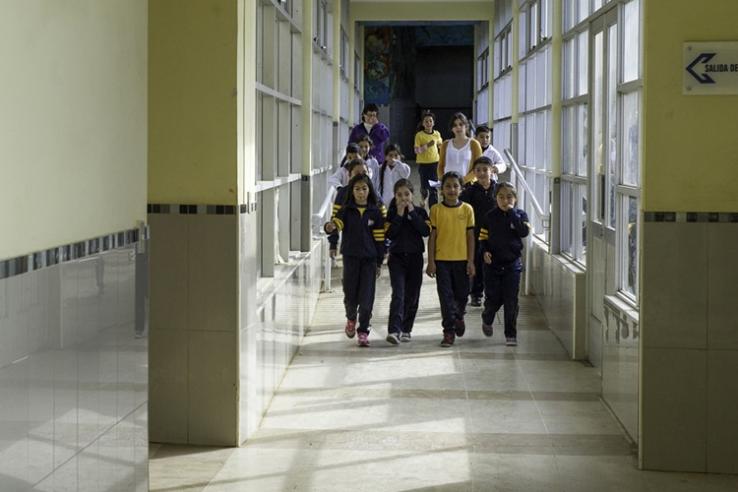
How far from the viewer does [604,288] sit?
6.74 m

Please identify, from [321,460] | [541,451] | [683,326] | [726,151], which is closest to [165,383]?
[321,460]

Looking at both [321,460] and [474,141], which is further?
[474,141]

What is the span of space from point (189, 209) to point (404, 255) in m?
3.16

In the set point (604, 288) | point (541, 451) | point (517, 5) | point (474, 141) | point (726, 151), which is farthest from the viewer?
point (517, 5)

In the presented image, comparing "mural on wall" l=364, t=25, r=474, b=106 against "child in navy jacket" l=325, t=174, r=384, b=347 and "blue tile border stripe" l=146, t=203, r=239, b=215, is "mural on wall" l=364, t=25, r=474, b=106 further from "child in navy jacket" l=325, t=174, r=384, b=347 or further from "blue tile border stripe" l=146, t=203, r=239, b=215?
"blue tile border stripe" l=146, t=203, r=239, b=215

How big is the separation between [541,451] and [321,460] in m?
1.07

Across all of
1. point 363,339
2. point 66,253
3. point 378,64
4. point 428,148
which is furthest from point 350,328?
point 378,64

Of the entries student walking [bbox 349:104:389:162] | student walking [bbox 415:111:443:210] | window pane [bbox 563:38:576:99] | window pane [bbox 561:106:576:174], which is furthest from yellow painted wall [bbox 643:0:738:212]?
student walking [bbox 415:111:443:210]

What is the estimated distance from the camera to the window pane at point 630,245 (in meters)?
5.97

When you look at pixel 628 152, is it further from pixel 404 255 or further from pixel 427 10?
pixel 427 10

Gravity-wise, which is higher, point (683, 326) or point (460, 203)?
point (460, 203)

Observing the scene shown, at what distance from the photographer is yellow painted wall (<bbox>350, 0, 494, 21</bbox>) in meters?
16.8

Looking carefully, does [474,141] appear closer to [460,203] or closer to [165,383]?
[460,203]

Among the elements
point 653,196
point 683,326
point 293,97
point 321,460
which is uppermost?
point 293,97
